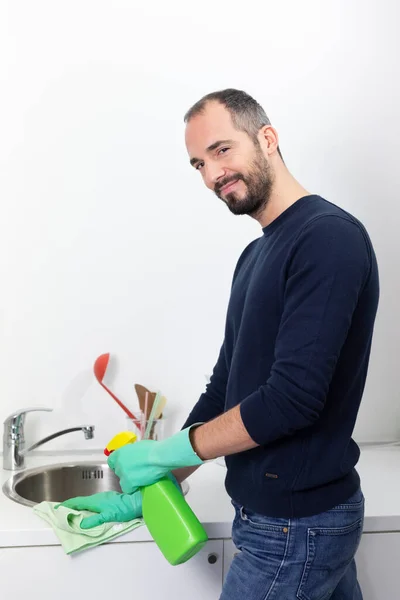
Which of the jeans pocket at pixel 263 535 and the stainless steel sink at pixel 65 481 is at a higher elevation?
the stainless steel sink at pixel 65 481

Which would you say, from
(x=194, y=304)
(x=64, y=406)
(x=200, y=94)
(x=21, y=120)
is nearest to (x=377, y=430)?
(x=194, y=304)

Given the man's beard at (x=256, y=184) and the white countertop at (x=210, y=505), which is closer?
the man's beard at (x=256, y=184)

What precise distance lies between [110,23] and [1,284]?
2.44ft

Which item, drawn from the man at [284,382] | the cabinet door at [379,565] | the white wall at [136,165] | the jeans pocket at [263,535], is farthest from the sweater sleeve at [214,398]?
the white wall at [136,165]

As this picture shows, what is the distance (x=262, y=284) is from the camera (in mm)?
1113

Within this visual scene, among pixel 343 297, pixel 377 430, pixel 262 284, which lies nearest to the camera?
pixel 343 297

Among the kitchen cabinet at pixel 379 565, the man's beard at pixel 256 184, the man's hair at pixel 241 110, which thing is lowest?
the kitchen cabinet at pixel 379 565

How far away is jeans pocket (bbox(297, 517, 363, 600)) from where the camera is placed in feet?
3.51

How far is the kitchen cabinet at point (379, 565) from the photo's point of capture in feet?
4.75

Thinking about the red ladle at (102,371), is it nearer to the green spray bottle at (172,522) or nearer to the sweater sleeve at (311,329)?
the green spray bottle at (172,522)

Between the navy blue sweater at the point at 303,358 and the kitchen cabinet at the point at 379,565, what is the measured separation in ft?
1.21

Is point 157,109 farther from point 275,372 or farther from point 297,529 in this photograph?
point 297,529

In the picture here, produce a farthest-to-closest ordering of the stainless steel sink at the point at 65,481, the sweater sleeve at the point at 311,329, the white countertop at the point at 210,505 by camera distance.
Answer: the stainless steel sink at the point at 65,481, the white countertop at the point at 210,505, the sweater sleeve at the point at 311,329

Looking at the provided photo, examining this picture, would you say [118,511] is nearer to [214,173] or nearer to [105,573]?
[105,573]
